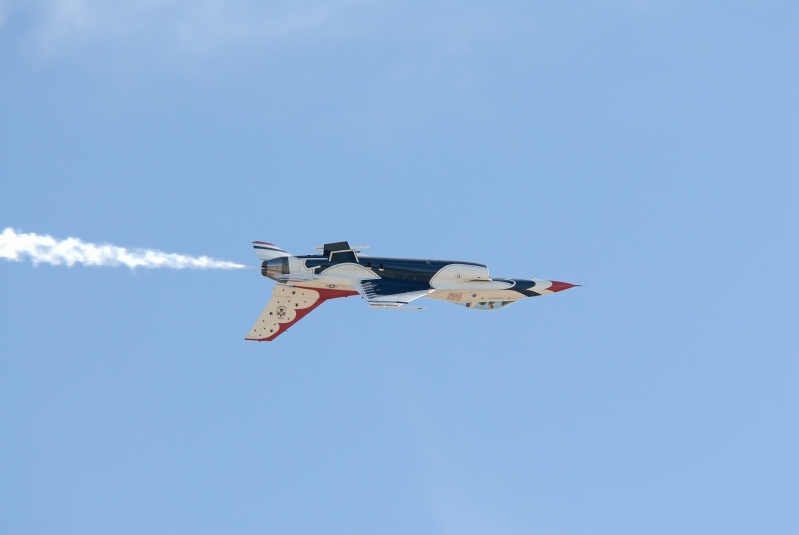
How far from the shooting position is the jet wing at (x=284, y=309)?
69.1 meters

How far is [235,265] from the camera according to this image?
68062 millimetres

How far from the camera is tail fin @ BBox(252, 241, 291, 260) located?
69062mm

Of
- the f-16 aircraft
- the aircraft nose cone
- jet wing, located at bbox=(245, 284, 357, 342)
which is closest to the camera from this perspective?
the f-16 aircraft

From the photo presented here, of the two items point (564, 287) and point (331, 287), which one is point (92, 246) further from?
point (564, 287)

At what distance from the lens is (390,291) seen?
222ft

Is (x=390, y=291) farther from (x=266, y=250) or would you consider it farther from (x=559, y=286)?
(x=559, y=286)

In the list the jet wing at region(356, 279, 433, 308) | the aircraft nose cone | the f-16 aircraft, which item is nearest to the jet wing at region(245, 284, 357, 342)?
the f-16 aircraft

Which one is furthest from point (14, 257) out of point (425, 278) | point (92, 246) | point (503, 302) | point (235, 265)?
point (503, 302)

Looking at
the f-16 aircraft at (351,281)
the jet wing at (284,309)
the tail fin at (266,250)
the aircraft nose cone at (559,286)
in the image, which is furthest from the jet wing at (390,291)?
the aircraft nose cone at (559,286)

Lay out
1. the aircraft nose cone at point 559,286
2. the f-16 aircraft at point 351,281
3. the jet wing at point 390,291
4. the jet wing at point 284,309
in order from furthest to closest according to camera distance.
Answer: the aircraft nose cone at point 559,286, the jet wing at point 284,309, the f-16 aircraft at point 351,281, the jet wing at point 390,291

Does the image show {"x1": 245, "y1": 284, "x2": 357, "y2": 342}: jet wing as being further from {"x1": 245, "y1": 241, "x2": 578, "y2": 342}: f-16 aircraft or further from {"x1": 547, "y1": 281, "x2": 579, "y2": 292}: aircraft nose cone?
{"x1": 547, "y1": 281, "x2": 579, "y2": 292}: aircraft nose cone

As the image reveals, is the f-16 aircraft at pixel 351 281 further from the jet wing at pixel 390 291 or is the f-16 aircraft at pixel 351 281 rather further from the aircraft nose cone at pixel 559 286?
the aircraft nose cone at pixel 559 286

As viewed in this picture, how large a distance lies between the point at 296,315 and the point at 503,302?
12.5 meters

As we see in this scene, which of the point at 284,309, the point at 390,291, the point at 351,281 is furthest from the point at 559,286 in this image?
the point at 284,309
